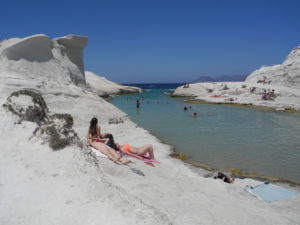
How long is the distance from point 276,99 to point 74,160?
119 feet

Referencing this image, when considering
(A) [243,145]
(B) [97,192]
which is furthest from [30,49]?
(B) [97,192]

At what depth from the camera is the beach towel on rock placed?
692cm

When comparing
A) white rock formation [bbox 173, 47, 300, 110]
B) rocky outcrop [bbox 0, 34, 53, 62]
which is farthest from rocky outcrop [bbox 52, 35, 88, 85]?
white rock formation [bbox 173, 47, 300, 110]

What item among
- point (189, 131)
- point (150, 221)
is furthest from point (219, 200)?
point (189, 131)

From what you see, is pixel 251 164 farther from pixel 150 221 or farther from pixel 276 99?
Answer: pixel 276 99

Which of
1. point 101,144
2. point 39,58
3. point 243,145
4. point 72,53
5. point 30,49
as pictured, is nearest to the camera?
point 101,144

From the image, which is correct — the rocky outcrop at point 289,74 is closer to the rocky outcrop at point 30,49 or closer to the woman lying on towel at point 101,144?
the rocky outcrop at point 30,49

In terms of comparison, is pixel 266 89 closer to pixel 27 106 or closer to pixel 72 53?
pixel 72 53

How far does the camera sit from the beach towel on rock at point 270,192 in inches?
273

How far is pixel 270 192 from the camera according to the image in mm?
7293

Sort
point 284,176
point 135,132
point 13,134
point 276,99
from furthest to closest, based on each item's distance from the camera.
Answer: point 276,99 < point 135,132 < point 284,176 < point 13,134

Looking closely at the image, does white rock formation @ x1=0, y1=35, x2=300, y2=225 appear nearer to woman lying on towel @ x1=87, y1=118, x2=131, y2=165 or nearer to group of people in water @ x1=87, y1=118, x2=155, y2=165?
woman lying on towel @ x1=87, y1=118, x2=131, y2=165

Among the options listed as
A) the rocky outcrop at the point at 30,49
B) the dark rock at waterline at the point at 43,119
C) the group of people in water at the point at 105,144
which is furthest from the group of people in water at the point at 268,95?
the dark rock at waterline at the point at 43,119

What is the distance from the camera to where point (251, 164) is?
1047 cm
